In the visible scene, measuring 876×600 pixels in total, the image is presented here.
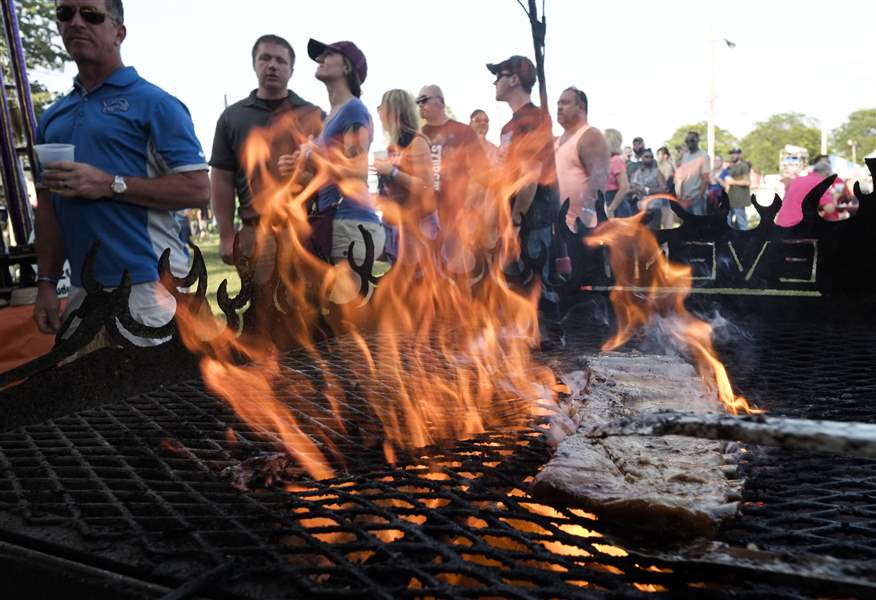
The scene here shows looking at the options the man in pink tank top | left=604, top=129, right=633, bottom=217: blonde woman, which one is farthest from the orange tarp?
left=604, top=129, right=633, bottom=217: blonde woman

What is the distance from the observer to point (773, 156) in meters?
70.5

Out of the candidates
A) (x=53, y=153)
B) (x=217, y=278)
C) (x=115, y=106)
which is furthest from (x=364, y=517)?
(x=217, y=278)

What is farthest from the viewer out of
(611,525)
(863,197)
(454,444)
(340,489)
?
(863,197)

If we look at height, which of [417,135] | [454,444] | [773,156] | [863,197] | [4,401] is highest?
[773,156]

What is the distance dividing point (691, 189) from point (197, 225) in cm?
2147

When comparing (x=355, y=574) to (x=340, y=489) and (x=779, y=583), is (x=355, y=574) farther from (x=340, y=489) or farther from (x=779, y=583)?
(x=779, y=583)

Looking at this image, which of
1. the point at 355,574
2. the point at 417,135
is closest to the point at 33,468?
the point at 355,574

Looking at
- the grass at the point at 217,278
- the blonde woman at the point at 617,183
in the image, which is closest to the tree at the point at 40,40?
the grass at the point at 217,278

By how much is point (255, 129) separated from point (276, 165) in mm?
315

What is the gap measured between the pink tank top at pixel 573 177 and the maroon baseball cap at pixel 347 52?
7.25 ft

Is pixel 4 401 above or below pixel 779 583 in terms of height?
above

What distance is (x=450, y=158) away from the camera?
5.52 m

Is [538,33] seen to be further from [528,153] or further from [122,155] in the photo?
[122,155]

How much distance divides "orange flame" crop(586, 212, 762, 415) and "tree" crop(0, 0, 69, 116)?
18424 millimetres
